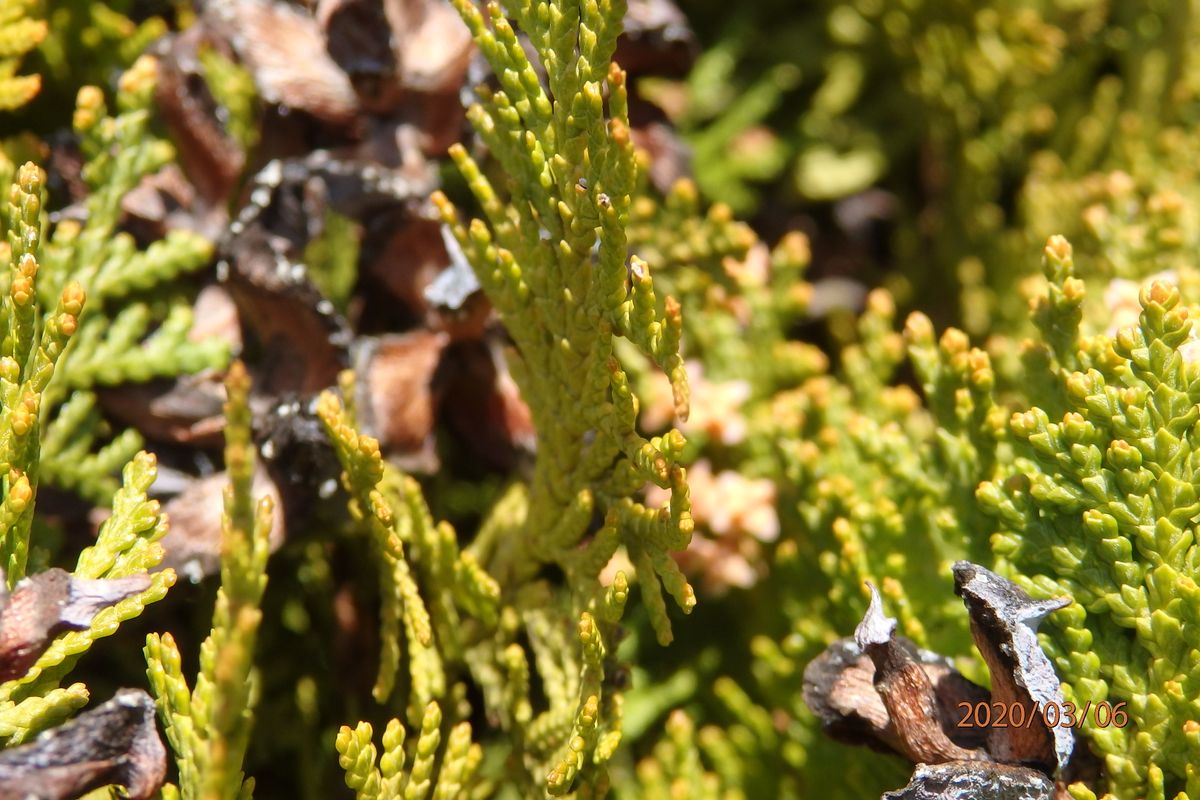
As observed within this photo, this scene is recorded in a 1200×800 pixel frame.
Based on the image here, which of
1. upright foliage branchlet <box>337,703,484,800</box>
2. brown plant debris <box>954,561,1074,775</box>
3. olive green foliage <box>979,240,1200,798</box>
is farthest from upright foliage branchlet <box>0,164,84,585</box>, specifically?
olive green foliage <box>979,240,1200,798</box>

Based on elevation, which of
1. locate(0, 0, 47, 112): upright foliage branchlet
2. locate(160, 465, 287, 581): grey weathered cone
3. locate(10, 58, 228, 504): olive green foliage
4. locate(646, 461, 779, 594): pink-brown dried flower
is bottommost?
locate(646, 461, 779, 594): pink-brown dried flower

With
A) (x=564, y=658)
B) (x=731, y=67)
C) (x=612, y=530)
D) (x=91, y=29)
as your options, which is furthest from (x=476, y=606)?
(x=731, y=67)

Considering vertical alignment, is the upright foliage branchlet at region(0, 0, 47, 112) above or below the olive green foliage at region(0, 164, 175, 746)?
above

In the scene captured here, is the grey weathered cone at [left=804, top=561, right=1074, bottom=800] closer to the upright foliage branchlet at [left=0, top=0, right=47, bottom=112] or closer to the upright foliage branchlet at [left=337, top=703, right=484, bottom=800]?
the upright foliage branchlet at [left=337, top=703, right=484, bottom=800]

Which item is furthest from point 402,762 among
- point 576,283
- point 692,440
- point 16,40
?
point 16,40

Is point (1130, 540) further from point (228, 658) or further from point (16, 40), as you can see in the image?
point (16, 40)

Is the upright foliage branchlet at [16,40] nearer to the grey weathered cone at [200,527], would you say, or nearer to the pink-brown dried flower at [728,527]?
the grey weathered cone at [200,527]

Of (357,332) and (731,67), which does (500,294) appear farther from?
(731,67)
